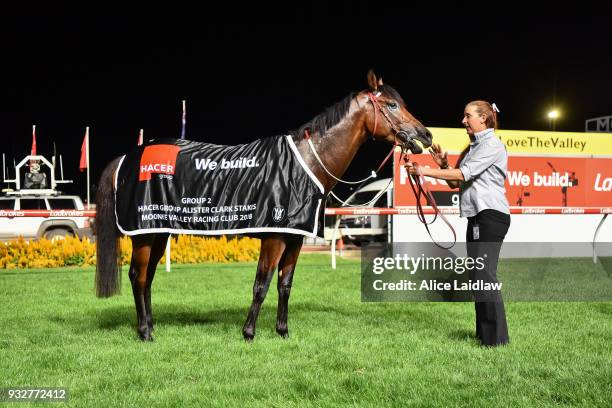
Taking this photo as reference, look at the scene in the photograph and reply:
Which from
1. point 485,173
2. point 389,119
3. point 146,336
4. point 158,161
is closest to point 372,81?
point 389,119

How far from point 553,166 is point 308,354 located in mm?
9964

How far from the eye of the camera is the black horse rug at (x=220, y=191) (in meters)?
5.18

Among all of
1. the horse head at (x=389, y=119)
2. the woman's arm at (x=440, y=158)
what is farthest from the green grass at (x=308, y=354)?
the horse head at (x=389, y=119)

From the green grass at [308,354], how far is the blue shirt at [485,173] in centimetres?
115

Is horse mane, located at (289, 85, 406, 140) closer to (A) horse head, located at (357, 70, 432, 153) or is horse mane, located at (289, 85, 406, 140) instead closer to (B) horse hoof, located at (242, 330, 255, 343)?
(A) horse head, located at (357, 70, 432, 153)

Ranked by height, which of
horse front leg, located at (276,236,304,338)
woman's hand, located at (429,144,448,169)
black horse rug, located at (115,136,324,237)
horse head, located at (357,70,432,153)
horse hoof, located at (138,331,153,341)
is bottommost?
horse hoof, located at (138,331,153,341)

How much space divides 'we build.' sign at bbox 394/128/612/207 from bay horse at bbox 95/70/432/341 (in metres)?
7.04

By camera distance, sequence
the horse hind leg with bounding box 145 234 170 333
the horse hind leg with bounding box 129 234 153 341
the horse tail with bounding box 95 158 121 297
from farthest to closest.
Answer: the horse hind leg with bounding box 145 234 170 333
the horse tail with bounding box 95 158 121 297
the horse hind leg with bounding box 129 234 153 341

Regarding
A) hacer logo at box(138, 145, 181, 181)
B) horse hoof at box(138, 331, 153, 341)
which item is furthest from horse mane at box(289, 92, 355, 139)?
horse hoof at box(138, 331, 153, 341)

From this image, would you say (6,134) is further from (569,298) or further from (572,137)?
(569,298)

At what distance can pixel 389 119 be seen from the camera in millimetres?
5332

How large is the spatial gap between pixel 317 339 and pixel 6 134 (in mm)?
29762

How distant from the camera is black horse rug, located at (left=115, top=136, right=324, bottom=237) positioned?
5176mm

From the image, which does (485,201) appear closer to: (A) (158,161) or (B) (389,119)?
(B) (389,119)
